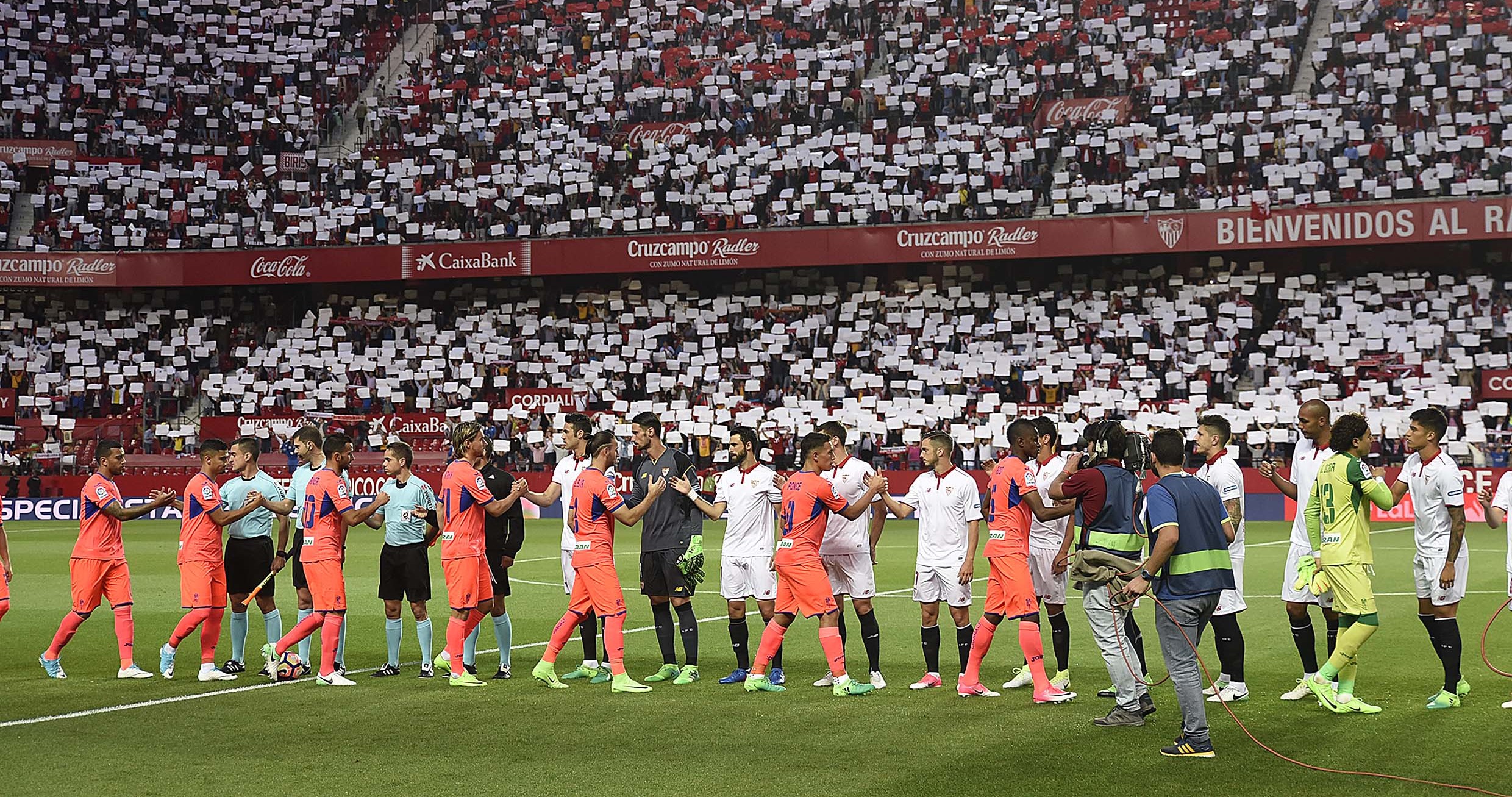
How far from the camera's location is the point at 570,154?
45.2 metres

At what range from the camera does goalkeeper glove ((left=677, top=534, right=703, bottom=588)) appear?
12812 millimetres

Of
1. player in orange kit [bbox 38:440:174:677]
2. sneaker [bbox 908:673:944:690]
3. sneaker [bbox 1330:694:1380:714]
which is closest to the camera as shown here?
sneaker [bbox 1330:694:1380:714]

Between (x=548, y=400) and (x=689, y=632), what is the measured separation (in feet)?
93.7

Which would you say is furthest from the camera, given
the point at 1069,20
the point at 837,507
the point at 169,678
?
the point at 1069,20

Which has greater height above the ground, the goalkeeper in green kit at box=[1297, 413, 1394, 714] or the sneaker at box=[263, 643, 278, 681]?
the goalkeeper in green kit at box=[1297, 413, 1394, 714]

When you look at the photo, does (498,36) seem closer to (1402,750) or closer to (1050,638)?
(1050,638)

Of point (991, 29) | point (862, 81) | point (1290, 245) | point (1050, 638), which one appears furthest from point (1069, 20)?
point (1050, 638)

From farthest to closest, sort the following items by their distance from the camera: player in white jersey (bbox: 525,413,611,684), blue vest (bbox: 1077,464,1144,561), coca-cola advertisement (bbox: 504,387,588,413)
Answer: coca-cola advertisement (bbox: 504,387,588,413), player in white jersey (bbox: 525,413,611,684), blue vest (bbox: 1077,464,1144,561)

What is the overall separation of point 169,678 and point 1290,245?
1245 inches

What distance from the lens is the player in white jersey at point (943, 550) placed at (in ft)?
41.1

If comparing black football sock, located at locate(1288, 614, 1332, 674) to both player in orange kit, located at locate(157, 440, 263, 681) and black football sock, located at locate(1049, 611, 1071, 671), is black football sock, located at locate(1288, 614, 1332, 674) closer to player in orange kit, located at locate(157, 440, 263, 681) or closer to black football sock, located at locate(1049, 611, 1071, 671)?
black football sock, located at locate(1049, 611, 1071, 671)

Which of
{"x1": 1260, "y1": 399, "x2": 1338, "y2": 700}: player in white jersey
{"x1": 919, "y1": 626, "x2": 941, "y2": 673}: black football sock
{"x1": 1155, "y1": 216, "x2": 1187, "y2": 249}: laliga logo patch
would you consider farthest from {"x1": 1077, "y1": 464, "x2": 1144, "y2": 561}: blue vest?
{"x1": 1155, "y1": 216, "x2": 1187, "y2": 249}: laliga logo patch

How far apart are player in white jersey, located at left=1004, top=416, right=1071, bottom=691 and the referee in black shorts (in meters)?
4.41

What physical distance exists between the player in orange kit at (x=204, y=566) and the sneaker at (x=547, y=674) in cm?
291
